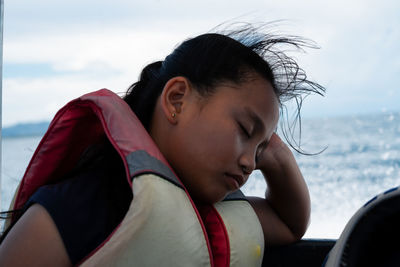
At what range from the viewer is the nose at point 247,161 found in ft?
2.98

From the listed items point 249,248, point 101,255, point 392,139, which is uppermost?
point 101,255

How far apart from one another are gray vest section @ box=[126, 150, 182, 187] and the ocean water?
441cm

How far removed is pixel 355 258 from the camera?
1.75 ft

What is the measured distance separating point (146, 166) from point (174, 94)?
213 millimetres

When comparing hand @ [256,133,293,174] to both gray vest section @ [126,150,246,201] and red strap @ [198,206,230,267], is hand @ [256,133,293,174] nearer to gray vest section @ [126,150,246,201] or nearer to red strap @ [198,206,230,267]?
red strap @ [198,206,230,267]

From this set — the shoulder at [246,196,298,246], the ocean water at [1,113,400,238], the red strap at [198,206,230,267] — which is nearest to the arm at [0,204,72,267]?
the red strap at [198,206,230,267]

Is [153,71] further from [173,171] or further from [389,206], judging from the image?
[389,206]

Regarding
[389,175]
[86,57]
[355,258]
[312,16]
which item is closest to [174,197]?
[355,258]

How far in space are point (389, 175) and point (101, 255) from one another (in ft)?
24.7

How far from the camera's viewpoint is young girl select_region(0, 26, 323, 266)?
30.7 inches

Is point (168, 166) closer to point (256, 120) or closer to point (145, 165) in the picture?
point (145, 165)

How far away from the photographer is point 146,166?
813 mm

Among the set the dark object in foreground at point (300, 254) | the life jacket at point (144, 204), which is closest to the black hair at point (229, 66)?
the life jacket at point (144, 204)

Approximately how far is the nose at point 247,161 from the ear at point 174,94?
153 mm
